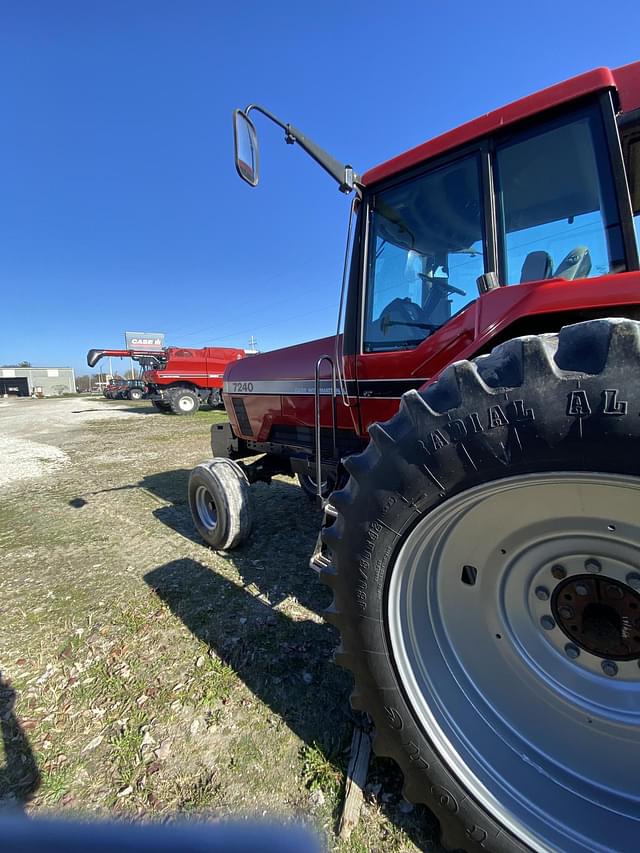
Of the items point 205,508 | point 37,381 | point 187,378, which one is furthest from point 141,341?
point 205,508

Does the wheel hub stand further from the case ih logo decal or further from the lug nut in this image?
the case ih logo decal

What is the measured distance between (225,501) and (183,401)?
15289mm

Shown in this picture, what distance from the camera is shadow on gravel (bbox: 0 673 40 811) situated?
1537 millimetres

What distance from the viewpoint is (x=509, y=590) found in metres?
1.29

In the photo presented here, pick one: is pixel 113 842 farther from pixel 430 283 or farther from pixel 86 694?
pixel 430 283

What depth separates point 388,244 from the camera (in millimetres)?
2203

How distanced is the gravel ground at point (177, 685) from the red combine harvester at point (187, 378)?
45.6ft

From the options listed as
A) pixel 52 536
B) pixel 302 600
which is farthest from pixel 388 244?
pixel 52 536

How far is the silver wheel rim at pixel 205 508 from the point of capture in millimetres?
3725

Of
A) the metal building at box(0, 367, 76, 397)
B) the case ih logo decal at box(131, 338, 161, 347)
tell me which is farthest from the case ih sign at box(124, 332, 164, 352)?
the metal building at box(0, 367, 76, 397)

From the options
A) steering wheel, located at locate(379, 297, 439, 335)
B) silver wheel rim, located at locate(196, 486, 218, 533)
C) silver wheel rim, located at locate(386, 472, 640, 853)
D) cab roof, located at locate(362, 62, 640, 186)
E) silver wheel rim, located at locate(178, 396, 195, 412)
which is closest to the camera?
silver wheel rim, located at locate(386, 472, 640, 853)

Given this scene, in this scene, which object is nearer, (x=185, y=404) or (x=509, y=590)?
(x=509, y=590)

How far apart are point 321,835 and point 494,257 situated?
2317 mm

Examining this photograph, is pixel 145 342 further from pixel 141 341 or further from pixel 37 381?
pixel 37 381
